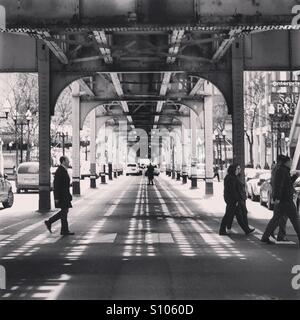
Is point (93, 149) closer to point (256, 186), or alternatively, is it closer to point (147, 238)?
point (256, 186)

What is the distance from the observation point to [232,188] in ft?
55.1

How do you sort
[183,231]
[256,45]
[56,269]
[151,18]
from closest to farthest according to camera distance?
[56,269], [151,18], [183,231], [256,45]

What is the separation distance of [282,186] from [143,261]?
148 inches

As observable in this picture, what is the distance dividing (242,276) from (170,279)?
116cm

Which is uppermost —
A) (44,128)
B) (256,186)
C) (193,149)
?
(44,128)

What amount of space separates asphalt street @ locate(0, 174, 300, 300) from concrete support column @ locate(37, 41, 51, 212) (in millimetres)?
3051

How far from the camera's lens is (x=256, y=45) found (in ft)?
78.5

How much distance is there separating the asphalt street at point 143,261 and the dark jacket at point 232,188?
3.11 feet

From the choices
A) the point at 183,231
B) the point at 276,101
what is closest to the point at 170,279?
the point at 183,231

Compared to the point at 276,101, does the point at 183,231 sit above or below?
below

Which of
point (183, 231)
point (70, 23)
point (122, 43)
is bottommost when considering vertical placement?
point (183, 231)

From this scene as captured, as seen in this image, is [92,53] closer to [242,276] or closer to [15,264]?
[15,264]

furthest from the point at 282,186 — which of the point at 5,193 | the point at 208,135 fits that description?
the point at 208,135
